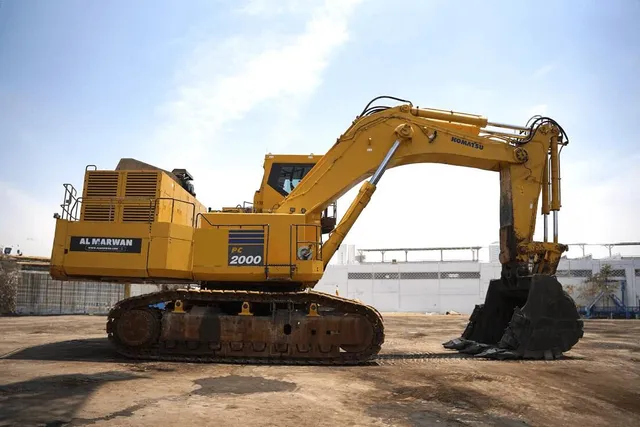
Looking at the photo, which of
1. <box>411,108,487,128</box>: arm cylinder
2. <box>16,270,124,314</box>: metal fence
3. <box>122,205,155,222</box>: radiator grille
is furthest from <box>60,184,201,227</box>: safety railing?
<box>16,270,124,314</box>: metal fence

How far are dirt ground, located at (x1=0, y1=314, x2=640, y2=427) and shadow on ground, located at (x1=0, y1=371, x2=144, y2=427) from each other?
1cm

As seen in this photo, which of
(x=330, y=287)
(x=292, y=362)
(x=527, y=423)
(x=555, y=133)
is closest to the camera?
(x=527, y=423)

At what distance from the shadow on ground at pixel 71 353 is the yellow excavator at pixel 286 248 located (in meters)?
0.52

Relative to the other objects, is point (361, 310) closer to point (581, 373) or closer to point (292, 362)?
point (292, 362)

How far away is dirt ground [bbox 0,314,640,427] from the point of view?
4965 millimetres

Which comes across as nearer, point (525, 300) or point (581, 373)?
point (581, 373)

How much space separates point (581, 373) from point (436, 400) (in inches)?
160

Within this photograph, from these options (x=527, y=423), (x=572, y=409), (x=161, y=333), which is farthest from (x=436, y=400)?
(x=161, y=333)

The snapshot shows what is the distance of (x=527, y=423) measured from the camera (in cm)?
496

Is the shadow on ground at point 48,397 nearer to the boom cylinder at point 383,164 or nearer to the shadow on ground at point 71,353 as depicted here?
the shadow on ground at point 71,353

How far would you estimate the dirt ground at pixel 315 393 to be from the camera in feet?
16.3

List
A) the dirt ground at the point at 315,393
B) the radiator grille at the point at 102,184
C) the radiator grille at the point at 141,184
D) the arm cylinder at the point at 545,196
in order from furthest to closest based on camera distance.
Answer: the arm cylinder at the point at 545,196 < the radiator grille at the point at 102,184 < the radiator grille at the point at 141,184 < the dirt ground at the point at 315,393

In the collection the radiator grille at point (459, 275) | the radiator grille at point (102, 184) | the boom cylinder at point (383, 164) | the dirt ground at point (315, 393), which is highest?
the boom cylinder at point (383, 164)

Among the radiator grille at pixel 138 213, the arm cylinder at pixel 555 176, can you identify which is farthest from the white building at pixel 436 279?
the radiator grille at pixel 138 213
